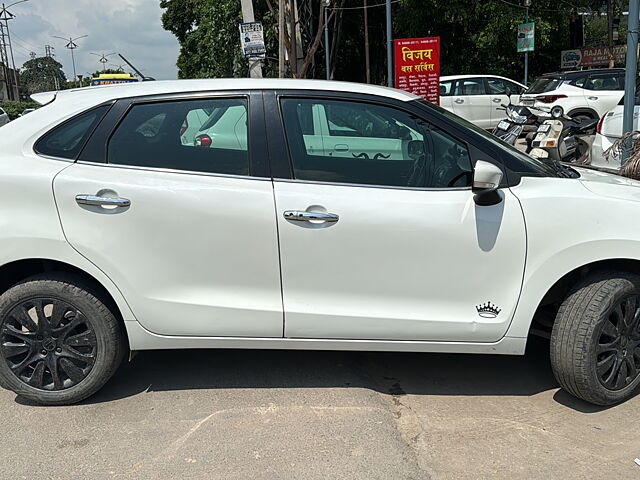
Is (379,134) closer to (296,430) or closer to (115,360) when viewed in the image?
(296,430)

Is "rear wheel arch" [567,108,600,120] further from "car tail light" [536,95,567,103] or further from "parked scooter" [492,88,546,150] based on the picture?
"parked scooter" [492,88,546,150]

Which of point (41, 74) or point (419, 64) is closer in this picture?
point (419, 64)

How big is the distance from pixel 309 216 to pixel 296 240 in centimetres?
14

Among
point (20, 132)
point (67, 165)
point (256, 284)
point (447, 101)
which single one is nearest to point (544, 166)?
point (256, 284)

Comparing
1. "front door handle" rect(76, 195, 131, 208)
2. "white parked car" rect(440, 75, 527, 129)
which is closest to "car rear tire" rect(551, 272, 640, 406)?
"front door handle" rect(76, 195, 131, 208)

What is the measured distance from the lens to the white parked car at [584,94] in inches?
539

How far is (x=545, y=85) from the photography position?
14.2m

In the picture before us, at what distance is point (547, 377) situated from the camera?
141 inches

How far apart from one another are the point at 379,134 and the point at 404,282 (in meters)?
0.85

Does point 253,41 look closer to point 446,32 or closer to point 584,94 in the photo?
point 584,94

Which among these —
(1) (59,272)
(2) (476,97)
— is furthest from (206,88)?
(2) (476,97)

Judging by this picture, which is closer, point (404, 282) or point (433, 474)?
point (433, 474)

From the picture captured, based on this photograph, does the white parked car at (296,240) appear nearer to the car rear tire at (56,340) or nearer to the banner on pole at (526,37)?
the car rear tire at (56,340)

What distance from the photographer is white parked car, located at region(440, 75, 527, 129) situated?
15.3 m
